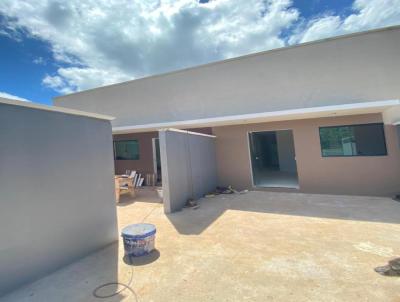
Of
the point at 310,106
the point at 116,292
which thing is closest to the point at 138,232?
the point at 116,292

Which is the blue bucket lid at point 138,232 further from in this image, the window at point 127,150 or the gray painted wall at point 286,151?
the gray painted wall at point 286,151

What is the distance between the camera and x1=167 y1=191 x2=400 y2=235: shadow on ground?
482 centimetres

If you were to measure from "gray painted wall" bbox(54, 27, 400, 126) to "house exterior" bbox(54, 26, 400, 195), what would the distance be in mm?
31

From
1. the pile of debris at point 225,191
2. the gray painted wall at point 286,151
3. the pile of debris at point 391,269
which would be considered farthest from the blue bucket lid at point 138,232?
the gray painted wall at point 286,151

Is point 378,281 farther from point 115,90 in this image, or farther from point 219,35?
point 115,90

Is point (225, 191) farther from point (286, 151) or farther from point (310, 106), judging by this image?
point (286, 151)

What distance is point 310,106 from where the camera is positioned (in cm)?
726

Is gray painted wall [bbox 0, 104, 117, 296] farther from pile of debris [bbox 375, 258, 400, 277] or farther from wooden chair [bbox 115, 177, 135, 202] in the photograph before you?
pile of debris [bbox 375, 258, 400, 277]

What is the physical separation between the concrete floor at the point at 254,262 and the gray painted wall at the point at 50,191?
12.1 inches

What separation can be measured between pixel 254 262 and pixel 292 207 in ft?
11.0

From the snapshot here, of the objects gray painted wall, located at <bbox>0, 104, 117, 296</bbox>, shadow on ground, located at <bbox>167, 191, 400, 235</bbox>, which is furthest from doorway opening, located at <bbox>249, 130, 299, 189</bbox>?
gray painted wall, located at <bbox>0, 104, 117, 296</bbox>

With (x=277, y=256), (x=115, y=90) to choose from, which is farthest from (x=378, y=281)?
(x=115, y=90)

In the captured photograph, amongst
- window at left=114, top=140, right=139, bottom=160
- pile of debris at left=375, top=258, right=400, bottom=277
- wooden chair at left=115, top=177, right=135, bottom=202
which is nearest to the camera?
pile of debris at left=375, top=258, right=400, bottom=277

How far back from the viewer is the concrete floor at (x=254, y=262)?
2420 mm
